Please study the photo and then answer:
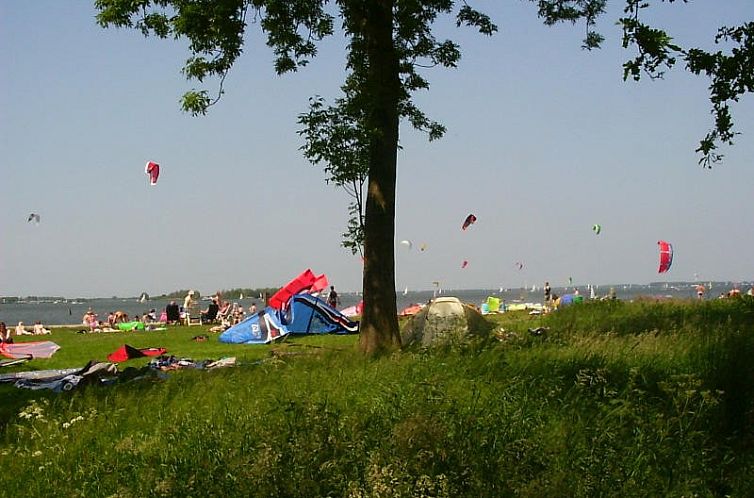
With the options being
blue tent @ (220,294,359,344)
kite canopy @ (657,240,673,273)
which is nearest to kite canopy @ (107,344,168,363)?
blue tent @ (220,294,359,344)

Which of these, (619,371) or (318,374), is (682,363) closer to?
(619,371)

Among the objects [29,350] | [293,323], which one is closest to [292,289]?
[293,323]

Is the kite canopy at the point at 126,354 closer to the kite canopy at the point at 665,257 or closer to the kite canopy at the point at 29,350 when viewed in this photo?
the kite canopy at the point at 29,350

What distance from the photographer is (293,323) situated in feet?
69.1

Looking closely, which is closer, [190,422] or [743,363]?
[190,422]

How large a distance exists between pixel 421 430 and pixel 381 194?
25.2ft

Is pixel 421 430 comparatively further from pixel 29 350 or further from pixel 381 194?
pixel 29 350

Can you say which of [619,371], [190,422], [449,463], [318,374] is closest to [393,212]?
[318,374]

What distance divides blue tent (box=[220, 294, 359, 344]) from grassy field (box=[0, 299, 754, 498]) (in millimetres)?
10925

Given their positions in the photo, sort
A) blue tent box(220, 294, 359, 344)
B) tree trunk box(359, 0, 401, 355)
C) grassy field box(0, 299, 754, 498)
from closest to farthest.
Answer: grassy field box(0, 299, 754, 498), tree trunk box(359, 0, 401, 355), blue tent box(220, 294, 359, 344)

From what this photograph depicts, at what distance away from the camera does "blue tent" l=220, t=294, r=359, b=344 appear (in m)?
20.3

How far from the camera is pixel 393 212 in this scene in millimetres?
12211

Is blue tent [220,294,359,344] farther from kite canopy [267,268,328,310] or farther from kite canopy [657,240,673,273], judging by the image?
kite canopy [657,240,673,273]

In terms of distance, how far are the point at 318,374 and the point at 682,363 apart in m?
3.91
